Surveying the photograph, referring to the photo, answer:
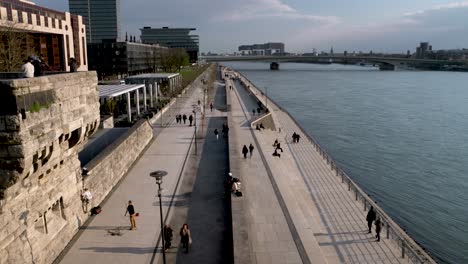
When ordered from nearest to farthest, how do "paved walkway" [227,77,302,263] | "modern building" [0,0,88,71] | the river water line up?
"paved walkway" [227,77,302,263]
the river water
"modern building" [0,0,88,71]

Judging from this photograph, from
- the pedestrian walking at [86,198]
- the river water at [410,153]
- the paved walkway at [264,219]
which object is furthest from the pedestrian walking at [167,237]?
the river water at [410,153]

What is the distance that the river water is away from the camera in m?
20.3

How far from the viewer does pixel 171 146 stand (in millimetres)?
25250

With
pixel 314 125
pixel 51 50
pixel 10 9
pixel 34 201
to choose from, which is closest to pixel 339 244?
pixel 34 201

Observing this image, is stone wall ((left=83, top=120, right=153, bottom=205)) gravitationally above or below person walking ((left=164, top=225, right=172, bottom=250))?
above

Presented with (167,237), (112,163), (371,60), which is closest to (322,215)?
(167,237)

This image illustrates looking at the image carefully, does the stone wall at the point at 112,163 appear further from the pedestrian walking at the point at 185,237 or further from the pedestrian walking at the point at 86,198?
the pedestrian walking at the point at 185,237

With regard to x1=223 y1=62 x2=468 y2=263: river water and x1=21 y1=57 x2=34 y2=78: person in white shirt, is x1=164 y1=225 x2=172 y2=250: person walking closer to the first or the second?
x1=21 y1=57 x2=34 y2=78: person in white shirt

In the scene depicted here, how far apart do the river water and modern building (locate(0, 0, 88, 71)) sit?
1148 inches

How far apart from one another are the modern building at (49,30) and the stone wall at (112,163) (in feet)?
76.0

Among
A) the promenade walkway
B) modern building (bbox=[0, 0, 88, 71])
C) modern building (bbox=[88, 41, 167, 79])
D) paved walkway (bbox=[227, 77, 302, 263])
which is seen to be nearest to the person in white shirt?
paved walkway (bbox=[227, 77, 302, 263])

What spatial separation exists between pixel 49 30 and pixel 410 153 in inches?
1707

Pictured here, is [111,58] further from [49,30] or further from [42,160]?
[42,160]

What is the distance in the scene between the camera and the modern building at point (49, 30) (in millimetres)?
42728
